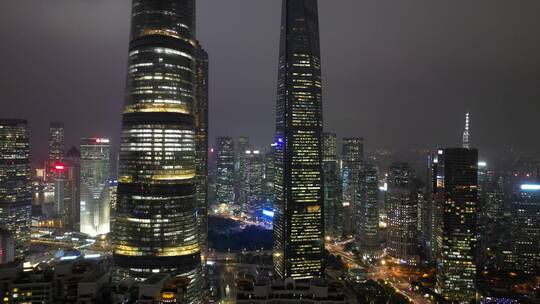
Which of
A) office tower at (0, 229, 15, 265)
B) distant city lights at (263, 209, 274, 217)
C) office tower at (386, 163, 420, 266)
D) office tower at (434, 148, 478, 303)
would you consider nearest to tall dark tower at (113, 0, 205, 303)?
office tower at (0, 229, 15, 265)

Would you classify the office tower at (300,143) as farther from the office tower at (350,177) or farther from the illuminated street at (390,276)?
the office tower at (350,177)

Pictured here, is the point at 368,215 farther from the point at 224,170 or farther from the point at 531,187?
the point at 224,170

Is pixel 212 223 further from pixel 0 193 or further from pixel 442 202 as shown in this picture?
pixel 442 202

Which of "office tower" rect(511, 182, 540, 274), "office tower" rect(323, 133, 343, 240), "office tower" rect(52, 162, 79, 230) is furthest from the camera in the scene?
"office tower" rect(52, 162, 79, 230)

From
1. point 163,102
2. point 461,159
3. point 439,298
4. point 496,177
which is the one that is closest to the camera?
point 163,102

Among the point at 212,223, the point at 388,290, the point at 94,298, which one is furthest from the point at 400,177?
the point at 94,298

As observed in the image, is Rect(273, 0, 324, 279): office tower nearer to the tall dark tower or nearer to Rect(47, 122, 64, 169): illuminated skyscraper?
the tall dark tower
